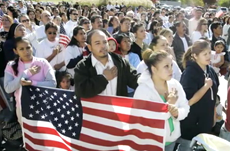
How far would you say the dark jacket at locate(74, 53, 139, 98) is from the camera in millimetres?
3184

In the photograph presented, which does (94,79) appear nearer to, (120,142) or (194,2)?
(120,142)

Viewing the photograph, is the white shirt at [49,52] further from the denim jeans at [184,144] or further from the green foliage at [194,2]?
the green foliage at [194,2]

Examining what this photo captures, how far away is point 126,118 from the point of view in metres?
3.21

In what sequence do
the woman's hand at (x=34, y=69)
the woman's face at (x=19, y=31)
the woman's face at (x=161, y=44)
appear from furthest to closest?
the woman's face at (x=19, y=31) → the woman's face at (x=161, y=44) → the woman's hand at (x=34, y=69)

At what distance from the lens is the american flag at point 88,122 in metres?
3.06

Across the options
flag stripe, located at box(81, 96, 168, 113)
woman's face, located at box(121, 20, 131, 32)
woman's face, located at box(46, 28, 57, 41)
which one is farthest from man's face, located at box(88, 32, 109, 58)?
woman's face, located at box(121, 20, 131, 32)

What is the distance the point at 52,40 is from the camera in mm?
5691

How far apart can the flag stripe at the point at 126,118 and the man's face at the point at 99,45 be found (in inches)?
24.7

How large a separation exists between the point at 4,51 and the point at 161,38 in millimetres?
2929

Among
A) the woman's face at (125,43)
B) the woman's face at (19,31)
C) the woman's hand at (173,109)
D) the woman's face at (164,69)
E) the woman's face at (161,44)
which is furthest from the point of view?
the woman's face at (19,31)

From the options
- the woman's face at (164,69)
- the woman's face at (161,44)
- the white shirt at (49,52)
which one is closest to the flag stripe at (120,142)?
the woman's face at (164,69)

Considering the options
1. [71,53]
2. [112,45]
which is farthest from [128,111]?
[71,53]

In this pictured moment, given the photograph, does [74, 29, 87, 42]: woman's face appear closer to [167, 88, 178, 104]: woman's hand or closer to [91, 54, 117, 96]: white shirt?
[91, 54, 117, 96]: white shirt

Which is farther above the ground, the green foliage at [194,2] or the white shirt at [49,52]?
the green foliage at [194,2]
